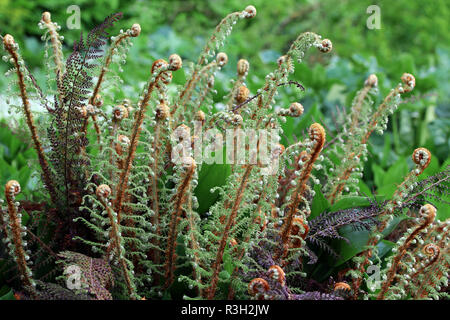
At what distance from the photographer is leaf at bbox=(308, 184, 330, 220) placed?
4.75 feet

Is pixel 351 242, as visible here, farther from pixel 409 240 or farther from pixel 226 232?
pixel 226 232

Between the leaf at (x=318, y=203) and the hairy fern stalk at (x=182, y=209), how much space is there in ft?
0.27

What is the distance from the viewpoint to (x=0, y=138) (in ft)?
7.86

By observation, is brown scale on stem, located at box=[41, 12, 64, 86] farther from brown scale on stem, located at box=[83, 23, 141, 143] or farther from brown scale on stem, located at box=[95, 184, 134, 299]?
brown scale on stem, located at box=[95, 184, 134, 299]

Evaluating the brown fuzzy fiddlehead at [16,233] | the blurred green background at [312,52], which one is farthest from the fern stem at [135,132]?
the blurred green background at [312,52]

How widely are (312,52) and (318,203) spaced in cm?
501

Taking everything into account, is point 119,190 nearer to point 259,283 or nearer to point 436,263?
point 259,283

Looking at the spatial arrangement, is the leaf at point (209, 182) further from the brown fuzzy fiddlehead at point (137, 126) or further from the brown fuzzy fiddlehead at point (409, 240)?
the brown fuzzy fiddlehead at point (409, 240)

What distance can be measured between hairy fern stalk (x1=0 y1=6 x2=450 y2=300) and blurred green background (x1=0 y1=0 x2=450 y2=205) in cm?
74

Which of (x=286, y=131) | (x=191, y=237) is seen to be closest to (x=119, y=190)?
(x=191, y=237)

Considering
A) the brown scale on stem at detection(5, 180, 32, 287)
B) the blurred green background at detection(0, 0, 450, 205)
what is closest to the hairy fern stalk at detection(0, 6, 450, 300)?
the brown scale on stem at detection(5, 180, 32, 287)

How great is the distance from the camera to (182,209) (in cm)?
121

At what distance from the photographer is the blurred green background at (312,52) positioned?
298 cm

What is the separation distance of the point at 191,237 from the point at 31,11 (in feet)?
19.6
